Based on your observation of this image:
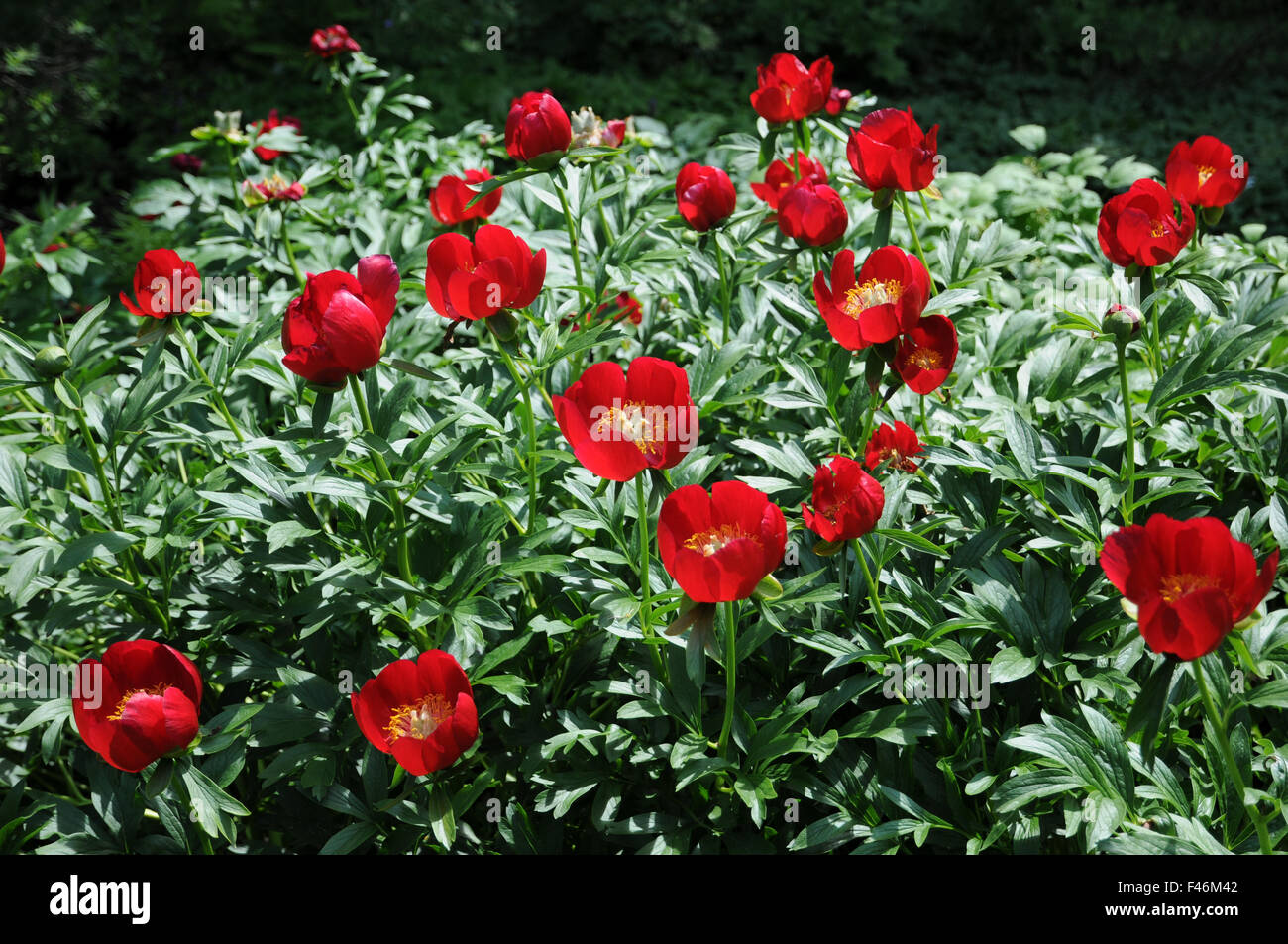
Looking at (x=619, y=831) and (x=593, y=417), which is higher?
(x=593, y=417)

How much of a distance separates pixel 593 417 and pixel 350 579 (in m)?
0.45

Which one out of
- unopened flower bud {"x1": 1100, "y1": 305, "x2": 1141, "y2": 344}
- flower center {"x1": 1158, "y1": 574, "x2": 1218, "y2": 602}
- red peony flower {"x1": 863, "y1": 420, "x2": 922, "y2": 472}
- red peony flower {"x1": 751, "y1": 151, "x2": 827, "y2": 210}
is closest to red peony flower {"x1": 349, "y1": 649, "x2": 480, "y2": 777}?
red peony flower {"x1": 863, "y1": 420, "x2": 922, "y2": 472}

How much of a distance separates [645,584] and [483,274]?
500 mm

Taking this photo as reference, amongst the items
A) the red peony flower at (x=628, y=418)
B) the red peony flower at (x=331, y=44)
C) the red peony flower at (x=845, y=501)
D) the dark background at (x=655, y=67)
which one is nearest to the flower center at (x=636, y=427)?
the red peony flower at (x=628, y=418)

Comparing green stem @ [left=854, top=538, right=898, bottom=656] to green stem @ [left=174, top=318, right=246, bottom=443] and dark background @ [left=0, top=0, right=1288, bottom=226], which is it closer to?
green stem @ [left=174, top=318, right=246, bottom=443]

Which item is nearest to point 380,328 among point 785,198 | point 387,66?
point 785,198

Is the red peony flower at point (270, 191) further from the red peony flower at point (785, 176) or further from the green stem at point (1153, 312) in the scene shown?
the green stem at point (1153, 312)

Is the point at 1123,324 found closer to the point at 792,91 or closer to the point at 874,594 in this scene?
the point at 874,594

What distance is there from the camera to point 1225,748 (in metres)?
1.14

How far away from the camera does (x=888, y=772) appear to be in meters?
1.47

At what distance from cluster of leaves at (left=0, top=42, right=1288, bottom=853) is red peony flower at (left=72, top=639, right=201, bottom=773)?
7 centimetres

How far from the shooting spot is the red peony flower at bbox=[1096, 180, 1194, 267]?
148 centimetres

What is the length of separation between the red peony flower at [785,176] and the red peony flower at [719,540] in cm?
99
